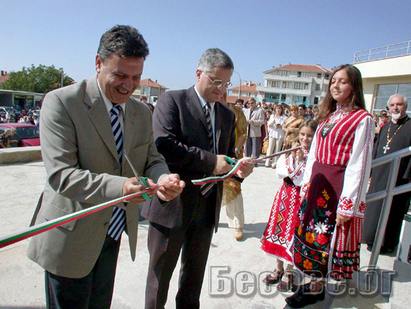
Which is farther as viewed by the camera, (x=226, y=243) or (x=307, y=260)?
(x=226, y=243)

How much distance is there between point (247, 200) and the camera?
533cm

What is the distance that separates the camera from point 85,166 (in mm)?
1414

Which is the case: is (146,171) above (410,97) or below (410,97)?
below

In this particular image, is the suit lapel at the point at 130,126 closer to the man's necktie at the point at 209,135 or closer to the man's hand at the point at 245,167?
the man's necktie at the point at 209,135

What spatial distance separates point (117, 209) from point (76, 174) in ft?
1.52

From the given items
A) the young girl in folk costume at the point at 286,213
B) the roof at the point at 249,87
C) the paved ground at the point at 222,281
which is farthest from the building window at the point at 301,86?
the young girl in folk costume at the point at 286,213

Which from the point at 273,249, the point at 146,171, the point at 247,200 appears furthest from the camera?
the point at 247,200

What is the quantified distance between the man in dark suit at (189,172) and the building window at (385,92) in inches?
741

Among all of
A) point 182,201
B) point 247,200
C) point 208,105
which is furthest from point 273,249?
point 247,200

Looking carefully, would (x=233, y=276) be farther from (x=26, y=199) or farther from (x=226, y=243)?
(x=26, y=199)

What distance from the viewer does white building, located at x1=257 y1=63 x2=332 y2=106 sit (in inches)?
3051

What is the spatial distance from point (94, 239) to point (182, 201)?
67 centimetres

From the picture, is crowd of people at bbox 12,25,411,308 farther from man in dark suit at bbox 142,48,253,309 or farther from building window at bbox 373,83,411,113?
building window at bbox 373,83,411,113

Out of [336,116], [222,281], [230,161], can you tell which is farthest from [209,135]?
[222,281]
